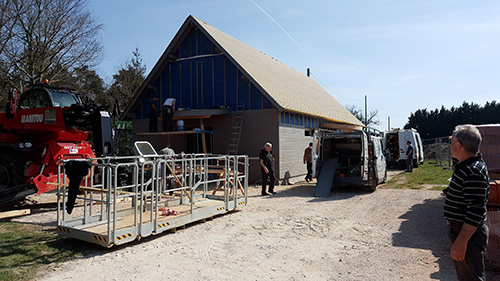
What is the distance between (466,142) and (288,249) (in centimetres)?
381

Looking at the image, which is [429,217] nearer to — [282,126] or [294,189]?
[294,189]

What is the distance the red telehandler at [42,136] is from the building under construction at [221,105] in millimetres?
5496

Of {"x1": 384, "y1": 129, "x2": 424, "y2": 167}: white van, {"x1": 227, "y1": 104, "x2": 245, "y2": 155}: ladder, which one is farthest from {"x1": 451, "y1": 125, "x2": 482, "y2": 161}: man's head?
{"x1": 384, "y1": 129, "x2": 424, "y2": 167}: white van

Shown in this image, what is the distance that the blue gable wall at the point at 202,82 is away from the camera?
16.5 m

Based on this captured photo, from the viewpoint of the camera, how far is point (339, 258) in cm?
584

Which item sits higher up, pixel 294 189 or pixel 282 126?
pixel 282 126

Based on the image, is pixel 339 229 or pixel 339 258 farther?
pixel 339 229

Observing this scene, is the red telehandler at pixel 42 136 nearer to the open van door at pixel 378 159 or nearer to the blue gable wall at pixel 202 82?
the blue gable wall at pixel 202 82

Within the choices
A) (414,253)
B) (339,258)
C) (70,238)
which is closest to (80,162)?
(70,238)

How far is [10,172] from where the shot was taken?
9516mm

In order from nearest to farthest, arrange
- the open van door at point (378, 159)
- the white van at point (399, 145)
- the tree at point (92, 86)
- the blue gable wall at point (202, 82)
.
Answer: the open van door at point (378, 159) → the blue gable wall at point (202, 82) → the white van at point (399, 145) → the tree at point (92, 86)

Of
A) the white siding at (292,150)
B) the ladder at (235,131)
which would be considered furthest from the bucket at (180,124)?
the white siding at (292,150)

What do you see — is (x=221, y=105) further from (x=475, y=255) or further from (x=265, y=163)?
(x=475, y=255)

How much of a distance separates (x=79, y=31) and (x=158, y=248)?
20.2 metres
